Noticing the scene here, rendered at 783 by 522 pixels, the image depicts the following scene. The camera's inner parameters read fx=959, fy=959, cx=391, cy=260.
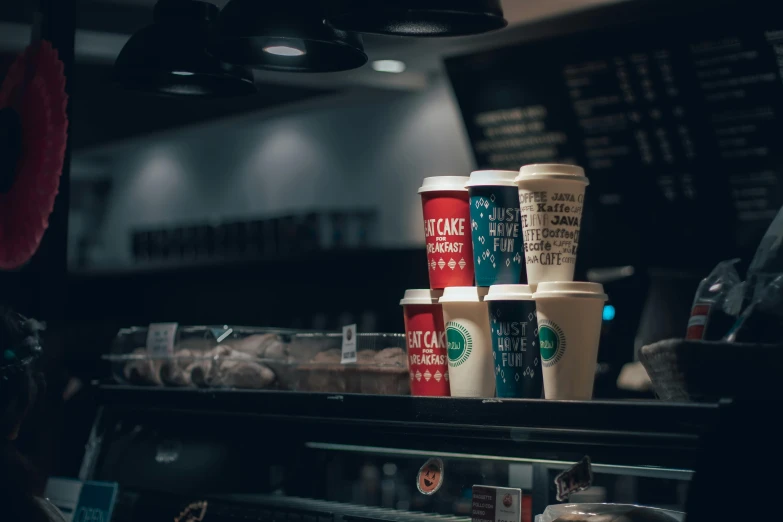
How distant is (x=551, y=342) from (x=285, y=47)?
93cm

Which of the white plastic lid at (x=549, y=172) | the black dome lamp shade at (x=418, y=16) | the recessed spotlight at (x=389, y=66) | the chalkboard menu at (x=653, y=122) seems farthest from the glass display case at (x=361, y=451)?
the recessed spotlight at (x=389, y=66)

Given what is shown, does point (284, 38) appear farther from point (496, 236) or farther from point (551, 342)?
point (551, 342)

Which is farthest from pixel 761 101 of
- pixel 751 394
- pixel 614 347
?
pixel 751 394

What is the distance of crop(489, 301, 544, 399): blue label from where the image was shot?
1.53 m

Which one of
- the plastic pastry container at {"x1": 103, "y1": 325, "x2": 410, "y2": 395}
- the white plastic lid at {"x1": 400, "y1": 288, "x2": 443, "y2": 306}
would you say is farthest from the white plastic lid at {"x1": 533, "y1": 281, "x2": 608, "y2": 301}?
the plastic pastry container at {"x1": 103, "y1": 325, "x2": 410, "y2": 395}

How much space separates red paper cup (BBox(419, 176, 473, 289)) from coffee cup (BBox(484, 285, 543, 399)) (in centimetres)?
15

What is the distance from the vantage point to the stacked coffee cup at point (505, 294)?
1479 millimetres

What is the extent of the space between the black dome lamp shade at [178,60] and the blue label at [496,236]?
0.83 m

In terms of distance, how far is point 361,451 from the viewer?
6.43 feet

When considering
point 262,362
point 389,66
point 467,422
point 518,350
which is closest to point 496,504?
point 467,422

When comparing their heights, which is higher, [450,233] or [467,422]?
[450,233]

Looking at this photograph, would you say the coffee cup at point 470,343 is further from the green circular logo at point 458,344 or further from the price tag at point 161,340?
the price tag at point 161,340

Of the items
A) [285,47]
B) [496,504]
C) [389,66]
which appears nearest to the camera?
[496,504]

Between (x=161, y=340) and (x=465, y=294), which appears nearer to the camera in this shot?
(x=465, y=294)
